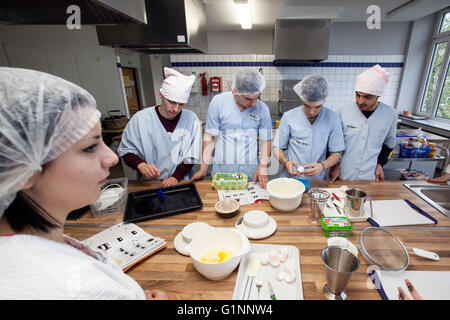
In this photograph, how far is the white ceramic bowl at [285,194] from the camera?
1142 millimetres

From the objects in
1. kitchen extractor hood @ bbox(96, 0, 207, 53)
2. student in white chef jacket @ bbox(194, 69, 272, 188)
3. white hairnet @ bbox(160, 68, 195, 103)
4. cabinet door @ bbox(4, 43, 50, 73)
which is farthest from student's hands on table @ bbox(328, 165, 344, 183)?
cabinet door @ bbox(4, 43, 50, 73)

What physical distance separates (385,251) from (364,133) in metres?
1.14

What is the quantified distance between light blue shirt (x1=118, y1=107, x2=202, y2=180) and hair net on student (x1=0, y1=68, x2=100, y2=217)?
124 cm

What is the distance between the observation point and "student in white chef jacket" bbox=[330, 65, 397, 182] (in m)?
1.74

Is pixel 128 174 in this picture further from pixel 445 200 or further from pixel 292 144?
pixel 445 200

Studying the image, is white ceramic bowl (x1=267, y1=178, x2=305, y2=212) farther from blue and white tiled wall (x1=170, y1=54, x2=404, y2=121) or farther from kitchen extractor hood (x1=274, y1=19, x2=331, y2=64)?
blue and white tiled wall (x1=170, y1=54, x2=404, y2=121)

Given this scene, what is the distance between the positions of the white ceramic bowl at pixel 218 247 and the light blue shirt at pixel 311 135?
107 centimetres

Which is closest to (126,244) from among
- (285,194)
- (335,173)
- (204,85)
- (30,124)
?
(30,124)

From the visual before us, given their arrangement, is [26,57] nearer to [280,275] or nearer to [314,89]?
[314,89]

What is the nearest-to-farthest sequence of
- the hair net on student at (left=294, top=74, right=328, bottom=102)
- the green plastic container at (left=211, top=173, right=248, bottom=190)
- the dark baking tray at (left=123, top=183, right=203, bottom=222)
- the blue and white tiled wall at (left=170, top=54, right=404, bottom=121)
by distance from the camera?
1. the dark baking tray at (left=123, top=183, right=203, bottom=222)
2. the green plastic container at (left=211, top=173, right=248, bottom=190)
3. the hair net on student at (left=294, top=74, right=328, bottom=102)
4. the blue and white tiled wall at (left=170, top=54, right=404, bottom=121)

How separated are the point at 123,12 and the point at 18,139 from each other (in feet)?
3.34

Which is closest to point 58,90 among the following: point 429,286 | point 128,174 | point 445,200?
point 429,286

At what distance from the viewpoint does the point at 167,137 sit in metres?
1.77

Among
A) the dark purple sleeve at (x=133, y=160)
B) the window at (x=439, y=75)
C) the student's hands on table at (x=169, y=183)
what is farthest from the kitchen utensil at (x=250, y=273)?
the window at (x=439, y=75)
